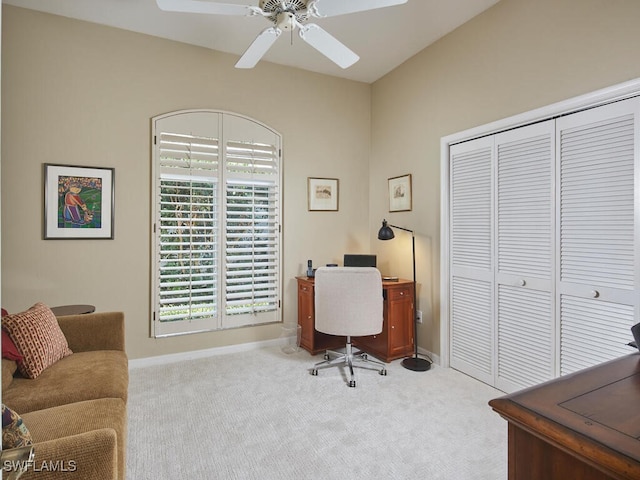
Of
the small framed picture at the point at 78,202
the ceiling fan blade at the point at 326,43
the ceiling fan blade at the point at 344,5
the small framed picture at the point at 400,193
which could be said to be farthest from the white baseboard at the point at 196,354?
the ceiling fan blade at the point at 344,5

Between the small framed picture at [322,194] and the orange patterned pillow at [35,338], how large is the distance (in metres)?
2.61

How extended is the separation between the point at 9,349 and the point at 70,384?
0.38m

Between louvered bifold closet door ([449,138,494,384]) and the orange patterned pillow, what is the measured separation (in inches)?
119

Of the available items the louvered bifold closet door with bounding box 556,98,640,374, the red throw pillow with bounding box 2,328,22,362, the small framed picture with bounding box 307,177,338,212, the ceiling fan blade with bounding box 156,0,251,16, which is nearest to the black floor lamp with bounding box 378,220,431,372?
the small framed picture with bounding box 307,177,338,212

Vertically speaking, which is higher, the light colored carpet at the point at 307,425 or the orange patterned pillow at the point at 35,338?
the orange patterned pillow at the point at 35,338

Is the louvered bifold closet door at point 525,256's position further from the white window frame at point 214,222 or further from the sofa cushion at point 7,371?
the sofa cushion at point 7,371

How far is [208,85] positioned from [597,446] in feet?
12.7

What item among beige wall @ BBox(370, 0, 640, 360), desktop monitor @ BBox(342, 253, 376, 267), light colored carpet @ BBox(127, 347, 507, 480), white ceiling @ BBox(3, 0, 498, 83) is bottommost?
light colored carpet @ BBox(127, 347, 507, 480)

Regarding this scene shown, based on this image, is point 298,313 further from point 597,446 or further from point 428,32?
point 597,446

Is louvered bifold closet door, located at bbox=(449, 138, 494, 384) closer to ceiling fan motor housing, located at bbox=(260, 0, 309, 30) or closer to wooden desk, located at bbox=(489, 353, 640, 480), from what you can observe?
ceiling fan motor housing, located at bbox=(260, 0, 309, 30)

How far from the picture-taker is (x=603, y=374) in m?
1.08

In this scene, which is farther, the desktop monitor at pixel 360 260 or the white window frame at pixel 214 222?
the desktop monitor at pixel 360 260

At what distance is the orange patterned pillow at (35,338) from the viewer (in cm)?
197

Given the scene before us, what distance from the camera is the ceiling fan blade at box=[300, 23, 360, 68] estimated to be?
2.36 metres
